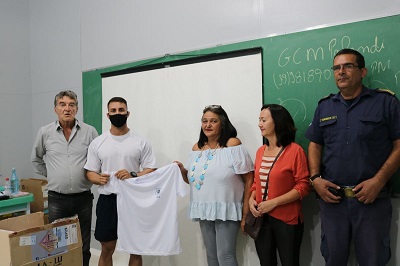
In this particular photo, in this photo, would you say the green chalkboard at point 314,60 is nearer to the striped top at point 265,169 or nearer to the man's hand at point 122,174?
the striped top at point 265,169

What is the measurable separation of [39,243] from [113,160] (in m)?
0.82

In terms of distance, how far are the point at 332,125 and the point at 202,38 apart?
60.5 inches

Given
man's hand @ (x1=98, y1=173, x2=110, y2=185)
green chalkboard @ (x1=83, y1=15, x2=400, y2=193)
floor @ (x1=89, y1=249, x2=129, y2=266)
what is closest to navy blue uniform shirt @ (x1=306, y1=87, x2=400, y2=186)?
green chalkboard @ (x1=83, y1=15, x2=400, y2=193)

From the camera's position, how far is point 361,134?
2.11 m

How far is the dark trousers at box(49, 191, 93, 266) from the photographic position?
305 centimetres

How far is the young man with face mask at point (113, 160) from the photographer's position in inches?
112

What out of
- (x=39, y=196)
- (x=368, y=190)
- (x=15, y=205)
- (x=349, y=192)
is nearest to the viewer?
(x=368, y=190)

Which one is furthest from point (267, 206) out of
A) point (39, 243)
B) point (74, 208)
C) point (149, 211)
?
point (74, 208)

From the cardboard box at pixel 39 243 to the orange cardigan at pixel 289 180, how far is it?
1.42 metres

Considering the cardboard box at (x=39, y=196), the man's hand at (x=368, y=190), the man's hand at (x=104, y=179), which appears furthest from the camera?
the cardboard box at (x=39, y=196)

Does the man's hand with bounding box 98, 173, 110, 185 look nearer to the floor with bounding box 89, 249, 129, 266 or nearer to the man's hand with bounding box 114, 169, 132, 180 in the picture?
the man's hand with bounding box 114, 169, 132, 180

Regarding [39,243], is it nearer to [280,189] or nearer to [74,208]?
[74,208]

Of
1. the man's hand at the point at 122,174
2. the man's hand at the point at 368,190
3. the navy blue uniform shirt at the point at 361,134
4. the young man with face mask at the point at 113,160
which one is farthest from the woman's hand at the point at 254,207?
the man's hand at the point at 122,174

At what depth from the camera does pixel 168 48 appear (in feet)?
11.5
